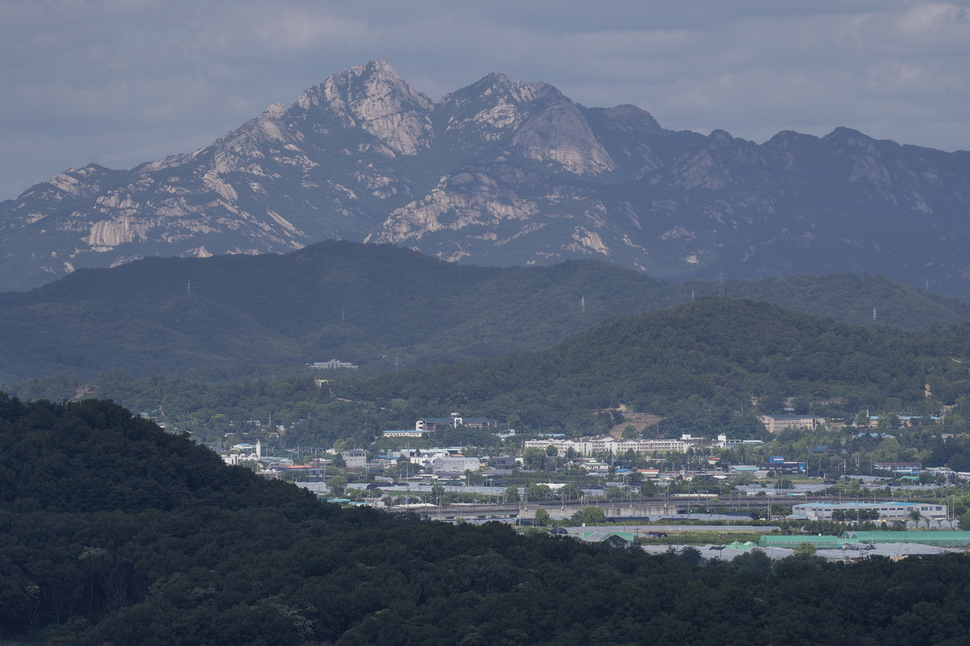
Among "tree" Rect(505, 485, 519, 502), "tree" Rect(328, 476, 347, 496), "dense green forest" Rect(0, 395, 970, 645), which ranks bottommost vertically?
"dense green forest" Rect(0, 395, 970, 645)

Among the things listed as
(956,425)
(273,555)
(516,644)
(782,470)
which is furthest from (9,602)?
(956,425)

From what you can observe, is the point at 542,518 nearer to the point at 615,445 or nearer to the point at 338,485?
the point at 338,485

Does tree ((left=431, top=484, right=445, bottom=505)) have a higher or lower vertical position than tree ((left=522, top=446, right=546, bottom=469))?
lower


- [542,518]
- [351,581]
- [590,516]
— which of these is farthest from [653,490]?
[351,581]

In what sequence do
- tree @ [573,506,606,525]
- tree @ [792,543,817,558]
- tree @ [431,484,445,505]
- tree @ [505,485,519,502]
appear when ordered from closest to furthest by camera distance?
tree @ [792,543,817,558], tree @ [573,506,606,525], tree @ [431,484,445,505], tree @ [505,485,519,502]

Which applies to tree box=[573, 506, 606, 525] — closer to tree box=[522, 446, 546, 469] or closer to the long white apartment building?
tree box=[522, 446, 546, 469]

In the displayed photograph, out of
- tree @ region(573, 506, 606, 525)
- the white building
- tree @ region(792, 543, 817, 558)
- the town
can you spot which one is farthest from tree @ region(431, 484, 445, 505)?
tree @ region(792, 543, 817, 558)

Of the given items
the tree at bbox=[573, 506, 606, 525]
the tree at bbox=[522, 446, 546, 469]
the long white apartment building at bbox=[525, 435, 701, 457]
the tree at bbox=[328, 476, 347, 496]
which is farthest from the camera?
the long white apartment building at bbox=[525, 435, 701, 457]

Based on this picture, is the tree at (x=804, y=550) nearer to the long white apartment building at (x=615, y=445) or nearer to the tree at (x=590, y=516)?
the tree at (x=590, y=516)
